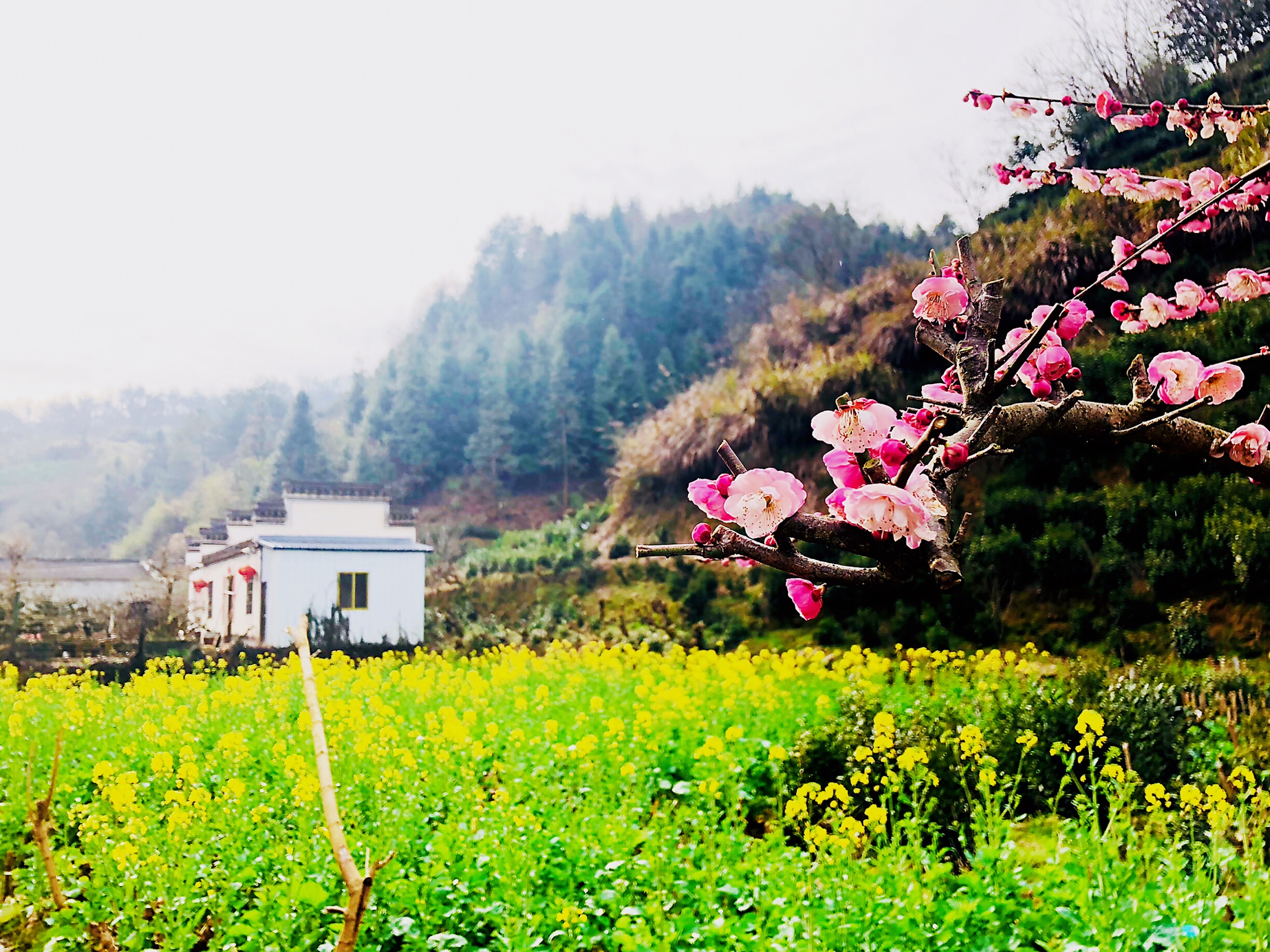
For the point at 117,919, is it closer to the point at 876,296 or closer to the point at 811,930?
the point at 811,930

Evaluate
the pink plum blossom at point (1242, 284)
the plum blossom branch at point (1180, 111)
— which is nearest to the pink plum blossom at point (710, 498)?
the pink plum blossom at point (1242, 284)

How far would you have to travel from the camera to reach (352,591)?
37.9 ft

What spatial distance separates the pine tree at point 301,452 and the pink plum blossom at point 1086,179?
27.3 m

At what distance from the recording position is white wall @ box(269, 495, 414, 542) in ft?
41.2

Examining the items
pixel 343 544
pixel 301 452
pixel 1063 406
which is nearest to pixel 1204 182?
pixel 1063 406

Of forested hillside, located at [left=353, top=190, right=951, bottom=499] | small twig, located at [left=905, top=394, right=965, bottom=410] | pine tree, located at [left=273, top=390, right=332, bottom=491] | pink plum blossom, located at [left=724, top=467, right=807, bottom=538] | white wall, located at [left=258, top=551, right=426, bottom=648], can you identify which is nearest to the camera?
pink plum blossom, located at [left=724, top=467, right=807, bottom=538]

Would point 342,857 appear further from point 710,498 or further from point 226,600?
point 226,600

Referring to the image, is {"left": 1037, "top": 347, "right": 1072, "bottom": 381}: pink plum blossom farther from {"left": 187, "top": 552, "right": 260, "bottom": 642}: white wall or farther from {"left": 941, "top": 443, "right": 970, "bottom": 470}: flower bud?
{"left": 187, "top": 552, "right": 260, "bottom": 642}: white wall

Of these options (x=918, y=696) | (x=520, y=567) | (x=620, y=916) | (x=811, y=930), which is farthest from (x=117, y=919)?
(x=520, y=567)

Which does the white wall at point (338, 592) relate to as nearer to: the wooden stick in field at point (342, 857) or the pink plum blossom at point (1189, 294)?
the pink plum blossom at point (1189, 294)

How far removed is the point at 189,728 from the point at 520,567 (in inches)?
414

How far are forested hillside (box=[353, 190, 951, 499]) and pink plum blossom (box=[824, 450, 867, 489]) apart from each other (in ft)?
64.9

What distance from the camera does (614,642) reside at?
9.41 m

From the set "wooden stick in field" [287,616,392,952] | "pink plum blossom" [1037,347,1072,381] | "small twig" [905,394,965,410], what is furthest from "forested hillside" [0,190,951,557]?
"wooden stick in field" [287,616,392,952]
